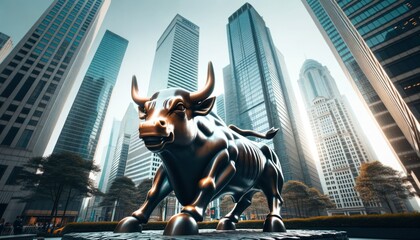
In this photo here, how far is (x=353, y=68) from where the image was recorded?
49.0 m

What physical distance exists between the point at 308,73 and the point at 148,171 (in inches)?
4820

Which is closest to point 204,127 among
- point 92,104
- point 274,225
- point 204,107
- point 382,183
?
point 204,107

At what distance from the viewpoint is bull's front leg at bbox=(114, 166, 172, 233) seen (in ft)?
6.03

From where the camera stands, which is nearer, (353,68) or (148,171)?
(353,68)

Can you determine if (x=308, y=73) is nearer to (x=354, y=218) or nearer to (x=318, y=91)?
(x=318, y=91)

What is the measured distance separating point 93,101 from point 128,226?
3542 inches

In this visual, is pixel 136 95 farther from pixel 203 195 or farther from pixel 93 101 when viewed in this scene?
pixel 93 101

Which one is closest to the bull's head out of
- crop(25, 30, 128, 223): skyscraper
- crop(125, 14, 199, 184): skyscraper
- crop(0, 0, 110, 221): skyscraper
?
crop(0, 0, 110, 221): skyscraper

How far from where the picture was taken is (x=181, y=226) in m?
1.40

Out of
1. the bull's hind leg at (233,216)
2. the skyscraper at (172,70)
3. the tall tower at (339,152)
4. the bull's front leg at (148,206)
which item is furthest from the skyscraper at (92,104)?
the tall tower at (339,152)

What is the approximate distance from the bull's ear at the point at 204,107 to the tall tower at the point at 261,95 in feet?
186

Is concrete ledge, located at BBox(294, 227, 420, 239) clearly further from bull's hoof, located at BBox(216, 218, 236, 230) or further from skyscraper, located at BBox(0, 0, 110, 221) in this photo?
skyscraper, located at BBox(0, 0, 110, 221)

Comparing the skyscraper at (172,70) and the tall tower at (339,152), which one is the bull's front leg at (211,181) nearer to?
the skyscraper at (172,70)

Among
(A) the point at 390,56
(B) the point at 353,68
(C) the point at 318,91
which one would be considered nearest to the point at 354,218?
(A) the point at 390,56
